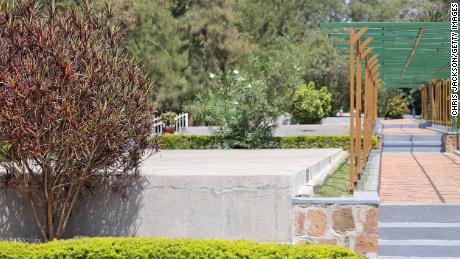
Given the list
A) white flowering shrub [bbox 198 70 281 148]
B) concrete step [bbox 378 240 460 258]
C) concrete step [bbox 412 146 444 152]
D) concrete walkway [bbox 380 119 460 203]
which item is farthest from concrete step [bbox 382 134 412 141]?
concrete step [bbox 378 240 460 258]

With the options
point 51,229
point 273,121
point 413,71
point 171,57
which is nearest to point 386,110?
point 171,57

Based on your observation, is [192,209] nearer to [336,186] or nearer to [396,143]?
[336,186]

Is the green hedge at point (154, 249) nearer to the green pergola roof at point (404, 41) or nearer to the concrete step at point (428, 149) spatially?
the green pergola roof at point (404, 41)

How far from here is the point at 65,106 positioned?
739 cm

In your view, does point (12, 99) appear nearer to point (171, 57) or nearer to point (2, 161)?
point (2, 161)

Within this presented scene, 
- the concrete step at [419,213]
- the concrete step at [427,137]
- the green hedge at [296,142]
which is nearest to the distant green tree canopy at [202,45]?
the green hedge at [296,142]

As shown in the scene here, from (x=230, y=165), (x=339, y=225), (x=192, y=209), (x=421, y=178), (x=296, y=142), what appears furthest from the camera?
(x=296, y=142)

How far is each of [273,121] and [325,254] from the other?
48.4 ft

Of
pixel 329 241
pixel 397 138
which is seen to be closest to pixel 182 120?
pixel 397 138

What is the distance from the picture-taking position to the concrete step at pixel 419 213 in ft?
28.1

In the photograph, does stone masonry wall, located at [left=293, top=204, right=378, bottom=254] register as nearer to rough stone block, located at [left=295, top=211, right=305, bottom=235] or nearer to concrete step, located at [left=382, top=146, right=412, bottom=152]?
rough stone block, located at [left=295, top=211, right=305, bottom=235]

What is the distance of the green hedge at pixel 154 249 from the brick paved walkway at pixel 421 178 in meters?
3.27

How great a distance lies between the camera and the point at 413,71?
75.5 ft

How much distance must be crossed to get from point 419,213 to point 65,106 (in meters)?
4.41
